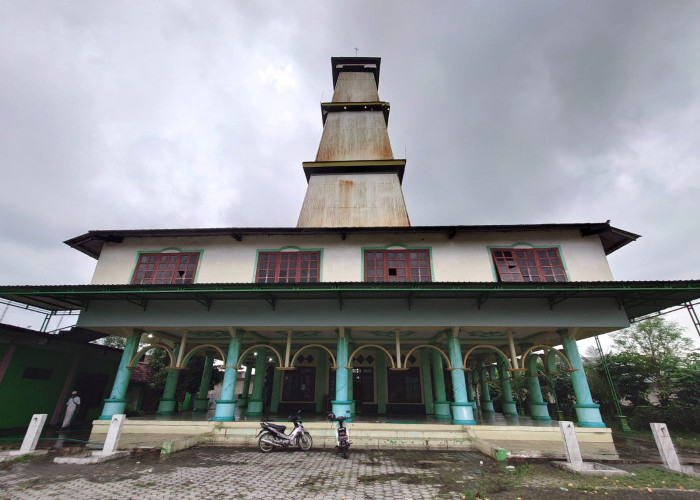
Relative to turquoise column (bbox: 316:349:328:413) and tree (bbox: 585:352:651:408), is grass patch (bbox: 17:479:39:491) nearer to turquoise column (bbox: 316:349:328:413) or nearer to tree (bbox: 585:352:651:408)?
turquoise column (bbox: 316:349:328:413)

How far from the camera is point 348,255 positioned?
533 inches

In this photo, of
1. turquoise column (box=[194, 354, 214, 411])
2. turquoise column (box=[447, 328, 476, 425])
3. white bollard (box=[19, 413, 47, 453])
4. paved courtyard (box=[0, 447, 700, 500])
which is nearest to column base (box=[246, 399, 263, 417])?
turquoise column (box=[194, 354, 214, 411])

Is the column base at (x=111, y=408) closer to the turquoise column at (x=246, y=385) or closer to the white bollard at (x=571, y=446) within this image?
the turquoise column at (x=246, y=385)

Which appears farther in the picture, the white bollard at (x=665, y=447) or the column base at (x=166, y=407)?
the column base at (x=166, y=407)

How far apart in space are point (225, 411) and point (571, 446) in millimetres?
10574

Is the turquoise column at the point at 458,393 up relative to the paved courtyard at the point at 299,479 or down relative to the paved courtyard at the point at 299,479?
up

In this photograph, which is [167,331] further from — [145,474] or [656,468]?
[656,468]

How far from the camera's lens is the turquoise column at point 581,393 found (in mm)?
10742

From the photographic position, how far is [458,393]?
11.2 meters

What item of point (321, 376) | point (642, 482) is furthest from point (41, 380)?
point (642, 482)

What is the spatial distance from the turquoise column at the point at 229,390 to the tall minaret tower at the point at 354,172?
7783 mm

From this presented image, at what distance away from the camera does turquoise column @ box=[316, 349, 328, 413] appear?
18.0 meters

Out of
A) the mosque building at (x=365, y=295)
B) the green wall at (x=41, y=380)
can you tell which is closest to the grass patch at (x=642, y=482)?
the mosque building at (x=365, y=295)

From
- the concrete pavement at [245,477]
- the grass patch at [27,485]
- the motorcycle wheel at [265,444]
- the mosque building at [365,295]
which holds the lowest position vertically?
the grass patch at [27,485]
